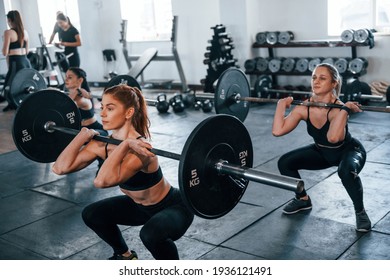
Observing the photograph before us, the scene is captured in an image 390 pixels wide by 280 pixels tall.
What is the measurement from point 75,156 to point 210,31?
17.0ft

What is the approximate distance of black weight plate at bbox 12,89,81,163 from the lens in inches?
104

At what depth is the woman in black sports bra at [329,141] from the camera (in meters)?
2.46

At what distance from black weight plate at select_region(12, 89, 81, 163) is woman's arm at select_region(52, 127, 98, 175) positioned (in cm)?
64

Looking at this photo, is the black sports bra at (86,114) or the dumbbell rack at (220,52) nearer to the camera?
the black sports bra at (86,114)

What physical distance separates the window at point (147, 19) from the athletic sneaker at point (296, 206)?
5.27m

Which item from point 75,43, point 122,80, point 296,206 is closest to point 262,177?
point 296,206

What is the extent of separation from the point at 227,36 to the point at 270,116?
139 centimetres

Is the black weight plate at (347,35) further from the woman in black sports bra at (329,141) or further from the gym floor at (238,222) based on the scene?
the woman in black sports bra at (329,141)

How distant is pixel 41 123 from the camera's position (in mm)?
2697

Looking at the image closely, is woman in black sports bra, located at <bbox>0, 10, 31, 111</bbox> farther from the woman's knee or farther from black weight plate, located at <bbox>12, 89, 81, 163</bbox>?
the woman's knee

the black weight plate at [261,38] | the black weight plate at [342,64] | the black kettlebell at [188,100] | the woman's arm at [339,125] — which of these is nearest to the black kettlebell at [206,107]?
the black kettlebell at [188,100]

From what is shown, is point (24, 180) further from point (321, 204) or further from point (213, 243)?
point (321, 204)

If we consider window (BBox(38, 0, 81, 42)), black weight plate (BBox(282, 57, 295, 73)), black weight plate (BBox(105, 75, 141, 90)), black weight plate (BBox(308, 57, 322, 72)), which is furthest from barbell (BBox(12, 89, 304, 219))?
window (BBox(38, 0, 81, 42))
